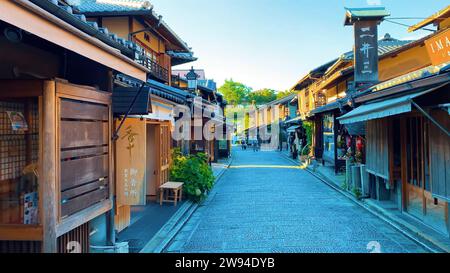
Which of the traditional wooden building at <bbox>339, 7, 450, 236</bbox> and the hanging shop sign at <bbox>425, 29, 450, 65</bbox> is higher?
the hanging shop sign at <bbox>425, 29, 450, 65</bbox>

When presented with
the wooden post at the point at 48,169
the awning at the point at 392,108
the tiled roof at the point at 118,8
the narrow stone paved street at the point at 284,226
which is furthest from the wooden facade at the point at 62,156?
the tiled roof at the point at 118,8

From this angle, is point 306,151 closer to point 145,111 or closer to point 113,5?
point 113,5

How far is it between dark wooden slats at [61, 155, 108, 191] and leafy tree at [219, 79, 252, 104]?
7425 centimetres

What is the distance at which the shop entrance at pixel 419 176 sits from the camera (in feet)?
27.0

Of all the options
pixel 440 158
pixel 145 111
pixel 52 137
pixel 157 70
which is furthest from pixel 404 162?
pixel 157 70

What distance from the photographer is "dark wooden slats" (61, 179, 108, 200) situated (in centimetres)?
425

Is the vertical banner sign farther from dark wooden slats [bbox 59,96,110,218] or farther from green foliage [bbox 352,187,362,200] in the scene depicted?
dark wooden slats [bbox 59,96,110,218]

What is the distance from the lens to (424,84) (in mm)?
6723

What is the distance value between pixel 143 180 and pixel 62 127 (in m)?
2.64

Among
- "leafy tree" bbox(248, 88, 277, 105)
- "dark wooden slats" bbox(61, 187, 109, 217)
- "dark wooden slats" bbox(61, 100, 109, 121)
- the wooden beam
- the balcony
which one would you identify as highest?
"leafy tree" bbox(248, 88, 277, 105)

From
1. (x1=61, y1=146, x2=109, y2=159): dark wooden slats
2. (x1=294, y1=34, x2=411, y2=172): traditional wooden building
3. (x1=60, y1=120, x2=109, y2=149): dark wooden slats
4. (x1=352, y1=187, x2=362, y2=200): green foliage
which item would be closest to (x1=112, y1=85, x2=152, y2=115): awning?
(x1=60, y1=120, x2=109, y2=149): dark wooden slats

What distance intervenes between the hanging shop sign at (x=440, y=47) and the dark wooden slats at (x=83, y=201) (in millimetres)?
6836
